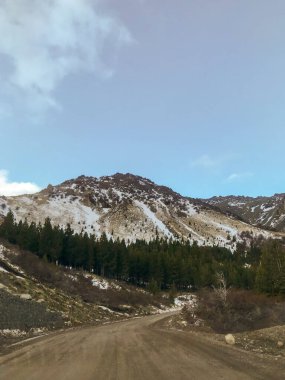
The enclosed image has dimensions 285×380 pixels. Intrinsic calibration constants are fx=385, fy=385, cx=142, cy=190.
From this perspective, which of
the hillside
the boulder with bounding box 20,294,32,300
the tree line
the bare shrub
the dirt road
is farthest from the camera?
the tree line

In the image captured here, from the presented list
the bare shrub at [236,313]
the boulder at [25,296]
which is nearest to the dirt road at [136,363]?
the bare shrub at [236,313]

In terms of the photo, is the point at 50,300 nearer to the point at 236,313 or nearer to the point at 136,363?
the point at 236,313

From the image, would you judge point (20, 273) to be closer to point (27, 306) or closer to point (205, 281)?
point (27, 306)

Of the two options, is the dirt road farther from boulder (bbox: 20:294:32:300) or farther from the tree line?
the tree line

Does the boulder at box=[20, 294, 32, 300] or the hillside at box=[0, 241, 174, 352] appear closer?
the hillside at box=[0, 241, 174, 352]

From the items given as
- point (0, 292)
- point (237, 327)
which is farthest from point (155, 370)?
point (0, 292)

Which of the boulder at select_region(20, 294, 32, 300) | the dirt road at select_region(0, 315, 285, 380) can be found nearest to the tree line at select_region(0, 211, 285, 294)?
the boulder at select_region(20, 294, 32, 300)

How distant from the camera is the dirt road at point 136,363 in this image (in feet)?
42.4

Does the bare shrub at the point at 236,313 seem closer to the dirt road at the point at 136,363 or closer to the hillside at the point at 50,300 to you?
the hillside at the point at 50,300

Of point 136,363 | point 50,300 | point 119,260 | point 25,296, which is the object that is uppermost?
point 119,260

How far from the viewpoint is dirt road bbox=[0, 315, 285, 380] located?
12.9 m

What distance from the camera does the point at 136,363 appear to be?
15.2 meters

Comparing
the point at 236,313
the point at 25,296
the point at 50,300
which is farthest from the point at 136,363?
the point at 50,300

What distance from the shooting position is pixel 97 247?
361ft
